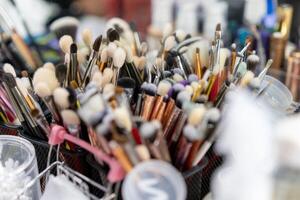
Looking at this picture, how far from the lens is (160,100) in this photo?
1.23 feet

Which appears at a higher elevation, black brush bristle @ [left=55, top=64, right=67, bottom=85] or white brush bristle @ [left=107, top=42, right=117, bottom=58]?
white brush bristle @ [left=107, top=42, right=117, bottom=58]

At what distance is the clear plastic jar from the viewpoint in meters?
0.38

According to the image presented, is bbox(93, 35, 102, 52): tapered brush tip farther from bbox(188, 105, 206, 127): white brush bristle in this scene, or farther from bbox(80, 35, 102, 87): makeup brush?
bbox(188, 105, 206, 127): white brush bristle

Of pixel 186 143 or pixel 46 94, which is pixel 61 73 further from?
pixel 186 143

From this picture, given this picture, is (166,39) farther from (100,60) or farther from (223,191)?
(223,191)

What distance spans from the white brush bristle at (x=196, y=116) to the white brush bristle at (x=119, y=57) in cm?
10

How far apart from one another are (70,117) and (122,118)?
61mm

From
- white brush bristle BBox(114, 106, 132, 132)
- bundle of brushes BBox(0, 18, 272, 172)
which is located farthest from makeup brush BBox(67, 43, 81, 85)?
white brush bristle BBox(114, 106, 132, 132)

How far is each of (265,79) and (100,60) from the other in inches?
6.5

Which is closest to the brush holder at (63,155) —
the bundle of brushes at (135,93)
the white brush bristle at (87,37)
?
the bundle of brushes at (135,93)

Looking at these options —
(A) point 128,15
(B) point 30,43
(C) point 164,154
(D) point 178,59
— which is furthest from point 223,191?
(A) point 128,15

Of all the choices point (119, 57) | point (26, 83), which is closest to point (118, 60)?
point (119, 57)

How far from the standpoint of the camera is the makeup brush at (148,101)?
0.38 metres

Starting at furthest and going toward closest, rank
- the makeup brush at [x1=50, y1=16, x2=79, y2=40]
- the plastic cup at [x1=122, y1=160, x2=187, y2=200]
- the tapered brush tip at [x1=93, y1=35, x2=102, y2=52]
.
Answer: the makeup brush at [x1=50, y1=16, x2=79, y2=40]
the tapered brush tip at [x1=93, y1=35, x2=102, y2=52]
the plastic cup at [x1=122, y1=160, x2=187, y2=200]
